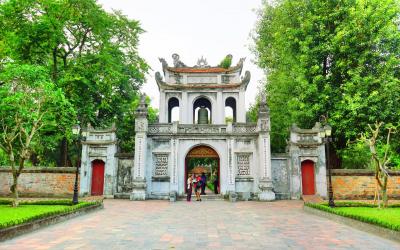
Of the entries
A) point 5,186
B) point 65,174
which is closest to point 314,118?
point 65,174

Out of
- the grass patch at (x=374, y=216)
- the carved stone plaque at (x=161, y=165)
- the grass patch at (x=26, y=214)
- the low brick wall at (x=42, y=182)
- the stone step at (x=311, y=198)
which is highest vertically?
the carved stone plaque at (x=161, y=165)

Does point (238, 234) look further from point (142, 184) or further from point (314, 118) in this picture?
point (314, 118)

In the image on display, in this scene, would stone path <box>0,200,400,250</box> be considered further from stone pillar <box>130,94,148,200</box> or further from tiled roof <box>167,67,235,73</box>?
tiled roof <box>167,67,235,73</box>

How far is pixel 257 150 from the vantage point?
20.4 m

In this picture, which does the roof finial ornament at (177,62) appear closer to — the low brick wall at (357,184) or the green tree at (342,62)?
the green tree at (342,62)

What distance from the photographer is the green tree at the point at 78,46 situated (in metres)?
19.1

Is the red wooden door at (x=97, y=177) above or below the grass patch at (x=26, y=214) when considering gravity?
above

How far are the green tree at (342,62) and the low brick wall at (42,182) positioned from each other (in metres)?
15.9

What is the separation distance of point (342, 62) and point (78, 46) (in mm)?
18313

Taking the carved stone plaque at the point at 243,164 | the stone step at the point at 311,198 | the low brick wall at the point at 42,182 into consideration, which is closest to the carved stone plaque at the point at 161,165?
the carved stone plaque at the point at 243,164

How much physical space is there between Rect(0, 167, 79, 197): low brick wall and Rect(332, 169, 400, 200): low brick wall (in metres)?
17.4

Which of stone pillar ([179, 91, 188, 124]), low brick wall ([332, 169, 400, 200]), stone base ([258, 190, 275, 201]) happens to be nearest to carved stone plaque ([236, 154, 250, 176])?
stone base ([258, 190, 275, 201])

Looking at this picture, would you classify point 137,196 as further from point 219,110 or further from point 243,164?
point 219,110

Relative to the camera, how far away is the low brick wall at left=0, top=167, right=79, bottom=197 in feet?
66.7
